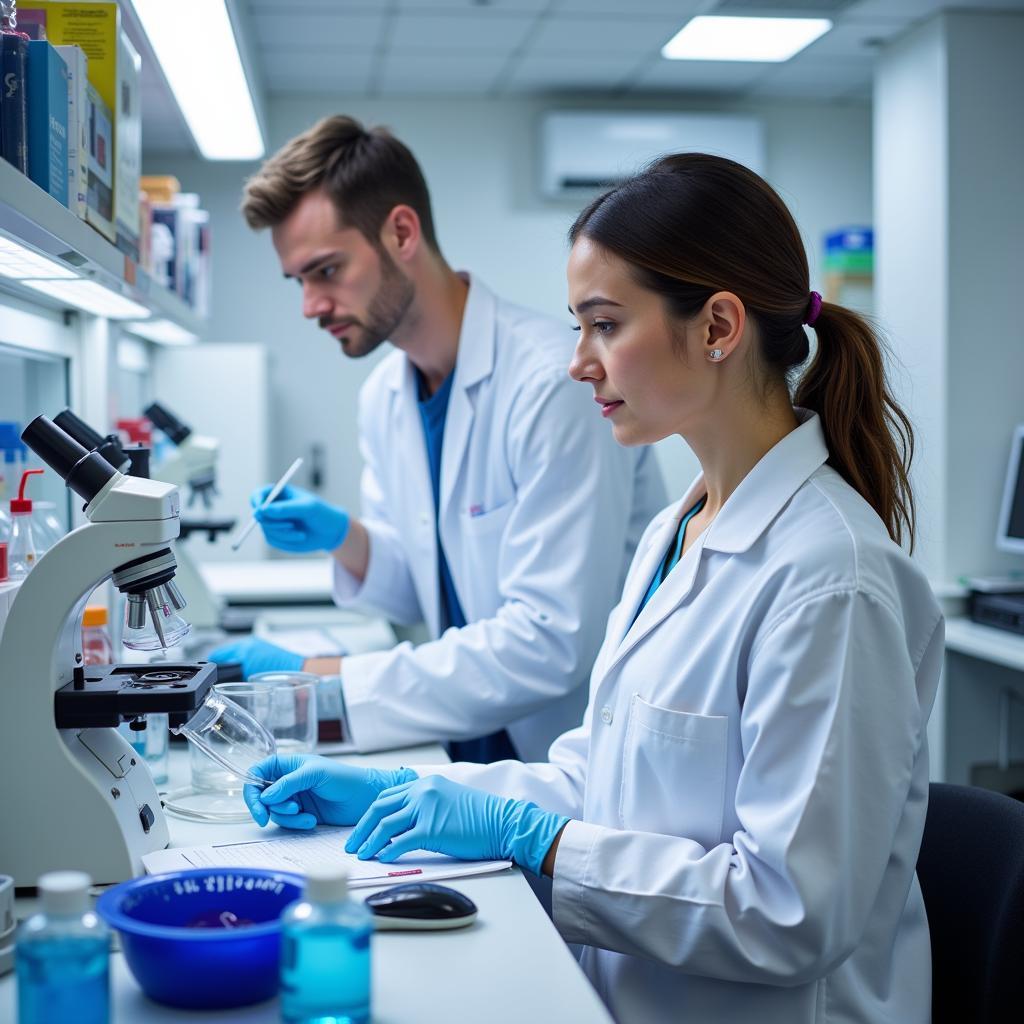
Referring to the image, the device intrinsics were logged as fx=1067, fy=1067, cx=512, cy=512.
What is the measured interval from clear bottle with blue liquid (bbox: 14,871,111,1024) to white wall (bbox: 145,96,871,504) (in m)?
4.05

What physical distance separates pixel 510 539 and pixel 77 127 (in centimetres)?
88

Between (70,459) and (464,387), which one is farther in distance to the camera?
(464,387)

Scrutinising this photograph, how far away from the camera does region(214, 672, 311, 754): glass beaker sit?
54.5 inches

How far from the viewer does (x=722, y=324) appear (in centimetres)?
Answer: 115

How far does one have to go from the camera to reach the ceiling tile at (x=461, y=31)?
369cm

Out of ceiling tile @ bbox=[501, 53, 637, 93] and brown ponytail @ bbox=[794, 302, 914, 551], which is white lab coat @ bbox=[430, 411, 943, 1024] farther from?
ceiling tile @ bbox=[501, 53, 637, 93]

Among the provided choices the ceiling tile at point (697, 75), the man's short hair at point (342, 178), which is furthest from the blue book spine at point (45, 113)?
the ceiling tile at point (697, 75)

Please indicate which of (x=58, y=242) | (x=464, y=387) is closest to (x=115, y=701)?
(x=58, y=242)

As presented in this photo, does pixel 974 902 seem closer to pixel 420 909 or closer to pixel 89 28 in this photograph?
pixel 420 909

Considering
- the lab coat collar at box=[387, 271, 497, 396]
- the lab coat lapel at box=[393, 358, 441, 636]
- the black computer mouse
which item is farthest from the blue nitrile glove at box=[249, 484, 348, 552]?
the black computer mouse

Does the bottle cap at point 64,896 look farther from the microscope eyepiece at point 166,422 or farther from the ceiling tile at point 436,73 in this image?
the ceiling tile at point 436,73

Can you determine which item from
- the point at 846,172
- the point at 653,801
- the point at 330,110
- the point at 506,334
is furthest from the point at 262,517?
the point at 846,172

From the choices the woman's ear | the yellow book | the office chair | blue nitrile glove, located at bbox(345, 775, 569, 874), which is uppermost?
the yellow book

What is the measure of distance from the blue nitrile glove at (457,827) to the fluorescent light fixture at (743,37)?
3351 millimetres
